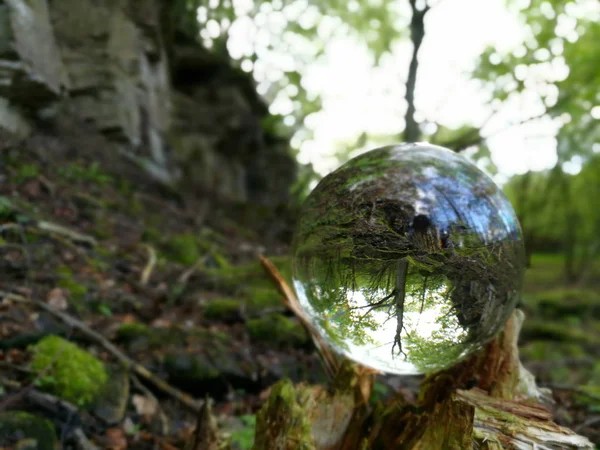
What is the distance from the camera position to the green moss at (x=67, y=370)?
2717 mm

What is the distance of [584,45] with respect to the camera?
356 inches

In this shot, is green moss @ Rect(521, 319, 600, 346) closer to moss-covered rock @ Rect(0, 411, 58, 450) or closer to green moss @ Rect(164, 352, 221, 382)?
green moss @ Rect(164, 352, 221, 382)

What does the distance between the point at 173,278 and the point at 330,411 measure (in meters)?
4.05

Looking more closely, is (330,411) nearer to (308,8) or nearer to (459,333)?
(459,333)

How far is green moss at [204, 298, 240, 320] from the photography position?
481cm

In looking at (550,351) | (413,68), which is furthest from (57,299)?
(550,351)

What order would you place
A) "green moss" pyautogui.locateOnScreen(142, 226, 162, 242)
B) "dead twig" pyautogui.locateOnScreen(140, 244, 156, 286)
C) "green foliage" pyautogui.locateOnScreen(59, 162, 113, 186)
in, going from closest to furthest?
"dead twig" pyautogui.locateOnScreen(140, 244, 156, 286)
"green foliage" pyautogui.locateOnScreen(59, 162, 113, 186)
"green moss" pyautogui.locateOnScreen(142, 226, 162, 242)

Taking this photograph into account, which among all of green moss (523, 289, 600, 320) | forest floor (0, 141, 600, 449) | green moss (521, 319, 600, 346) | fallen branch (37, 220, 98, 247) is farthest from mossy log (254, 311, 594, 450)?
green moss (523, 289, 600, 320)

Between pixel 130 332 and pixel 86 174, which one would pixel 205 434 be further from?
pixel 86 174

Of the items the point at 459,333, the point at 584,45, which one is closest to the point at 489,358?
the point at 459,333

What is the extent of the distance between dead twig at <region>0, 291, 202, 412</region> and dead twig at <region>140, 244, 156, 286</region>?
1.63m

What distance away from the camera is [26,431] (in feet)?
7.54

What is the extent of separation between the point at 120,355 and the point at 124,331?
475 mm

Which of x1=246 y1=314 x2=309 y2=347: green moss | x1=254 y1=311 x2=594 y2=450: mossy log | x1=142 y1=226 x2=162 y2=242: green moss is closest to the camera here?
x1=254 y1=311 x2=594 y2=450: mossy log
